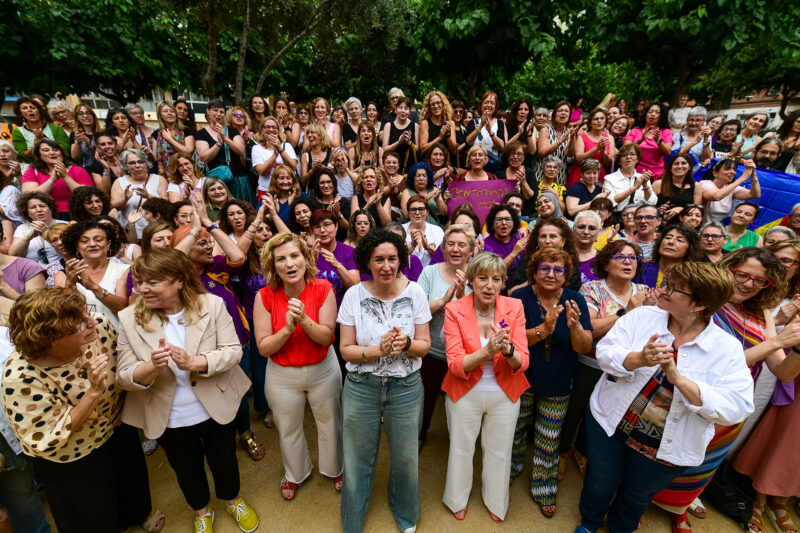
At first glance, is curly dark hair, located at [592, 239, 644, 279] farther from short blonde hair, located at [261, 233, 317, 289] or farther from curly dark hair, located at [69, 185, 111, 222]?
curly dark hair, located at [69, 185, 111, 222]

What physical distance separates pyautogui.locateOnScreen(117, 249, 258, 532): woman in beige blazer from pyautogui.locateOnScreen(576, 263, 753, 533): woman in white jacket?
2832 mm

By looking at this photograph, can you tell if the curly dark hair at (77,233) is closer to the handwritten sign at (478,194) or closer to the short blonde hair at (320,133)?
the short blonde hair at (320,133)

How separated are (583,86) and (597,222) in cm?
3225

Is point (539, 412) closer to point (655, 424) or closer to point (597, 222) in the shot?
point (655, 424)

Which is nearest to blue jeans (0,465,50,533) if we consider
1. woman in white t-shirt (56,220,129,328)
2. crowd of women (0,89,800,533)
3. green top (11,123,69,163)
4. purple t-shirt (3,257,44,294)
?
crowd of women (0,89,800,533)

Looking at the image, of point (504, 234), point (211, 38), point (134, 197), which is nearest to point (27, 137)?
point (134, 197)

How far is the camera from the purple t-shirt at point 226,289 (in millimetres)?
3607

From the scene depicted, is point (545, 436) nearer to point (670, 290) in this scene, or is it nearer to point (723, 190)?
point (670, 290)

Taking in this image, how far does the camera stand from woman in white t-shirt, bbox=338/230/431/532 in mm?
2789

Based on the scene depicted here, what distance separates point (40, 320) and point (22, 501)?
1578 mm

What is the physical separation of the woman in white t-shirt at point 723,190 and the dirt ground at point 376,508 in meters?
4.47

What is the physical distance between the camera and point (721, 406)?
217 centimetres

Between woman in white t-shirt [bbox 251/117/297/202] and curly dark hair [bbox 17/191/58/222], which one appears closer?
curly dark hair [bbox 17/191/58/222]

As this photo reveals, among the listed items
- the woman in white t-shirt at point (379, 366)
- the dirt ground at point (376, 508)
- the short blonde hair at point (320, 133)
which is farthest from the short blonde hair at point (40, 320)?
the short blonde hair at point (320, 133)
